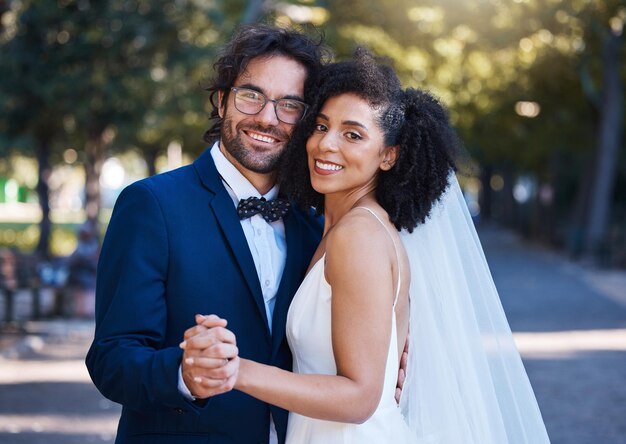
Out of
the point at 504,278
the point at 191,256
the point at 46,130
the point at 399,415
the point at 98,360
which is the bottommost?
the point at 504,278

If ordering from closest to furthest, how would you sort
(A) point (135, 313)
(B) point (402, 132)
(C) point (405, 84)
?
(A) point (135, 313) < (B) point (402, 132) < (C) point (405, 84)

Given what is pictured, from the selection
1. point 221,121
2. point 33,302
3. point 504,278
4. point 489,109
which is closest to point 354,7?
point 489,109

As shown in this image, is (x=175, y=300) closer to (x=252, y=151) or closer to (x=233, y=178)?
(x=233, y=178)

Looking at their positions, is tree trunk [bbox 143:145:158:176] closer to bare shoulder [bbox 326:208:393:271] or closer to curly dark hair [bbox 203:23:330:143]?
curly dark hair [bbox 203:23:330:143]

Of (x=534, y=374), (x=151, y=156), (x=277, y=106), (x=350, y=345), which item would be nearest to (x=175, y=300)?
(x=350, y=345)

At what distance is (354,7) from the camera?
29547 millimetres

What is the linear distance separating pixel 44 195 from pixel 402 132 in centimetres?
→ 2044

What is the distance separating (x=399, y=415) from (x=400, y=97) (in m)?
1.08

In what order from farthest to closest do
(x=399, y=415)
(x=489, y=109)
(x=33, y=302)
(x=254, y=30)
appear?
(x=489, y=109) < (x=33, y=302) < (x=254, y=30) < (x=399, y=415)

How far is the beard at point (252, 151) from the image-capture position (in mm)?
3572

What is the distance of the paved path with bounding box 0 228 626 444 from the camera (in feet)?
28.7

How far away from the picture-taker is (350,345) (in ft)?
9.89

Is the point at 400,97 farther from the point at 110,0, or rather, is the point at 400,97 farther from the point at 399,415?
the point at 110,0

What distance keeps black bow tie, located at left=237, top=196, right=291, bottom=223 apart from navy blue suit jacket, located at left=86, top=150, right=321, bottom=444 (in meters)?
0.06
